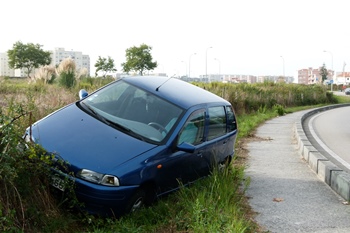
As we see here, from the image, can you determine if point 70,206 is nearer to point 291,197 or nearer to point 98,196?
point 98,196

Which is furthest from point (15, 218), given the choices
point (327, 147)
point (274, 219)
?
point (327, 147)

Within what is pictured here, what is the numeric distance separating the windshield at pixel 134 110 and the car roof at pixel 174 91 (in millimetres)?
91

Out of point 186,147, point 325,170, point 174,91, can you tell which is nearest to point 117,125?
point 186,147

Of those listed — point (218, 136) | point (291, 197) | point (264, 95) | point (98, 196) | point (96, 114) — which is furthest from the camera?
point (264, 95)

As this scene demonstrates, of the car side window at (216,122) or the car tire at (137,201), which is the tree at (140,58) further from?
the car tire at (137,201)

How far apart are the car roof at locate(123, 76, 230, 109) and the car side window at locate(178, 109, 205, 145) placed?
158 mm

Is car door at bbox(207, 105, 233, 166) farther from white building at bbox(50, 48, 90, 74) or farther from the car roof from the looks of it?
white building at bbox(50, 48, 90, 74)

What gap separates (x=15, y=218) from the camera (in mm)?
3738

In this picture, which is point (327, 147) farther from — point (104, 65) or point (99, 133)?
point (104, 65)

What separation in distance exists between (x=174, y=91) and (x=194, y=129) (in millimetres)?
724

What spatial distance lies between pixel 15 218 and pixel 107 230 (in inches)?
35.4

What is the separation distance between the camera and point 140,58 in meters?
65.5

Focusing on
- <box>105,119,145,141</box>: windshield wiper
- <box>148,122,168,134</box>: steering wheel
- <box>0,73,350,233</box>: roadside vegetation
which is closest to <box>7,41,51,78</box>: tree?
<box>105,119,145,141</box>: windshield wiper

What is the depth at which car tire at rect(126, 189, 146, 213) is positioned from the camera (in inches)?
177
